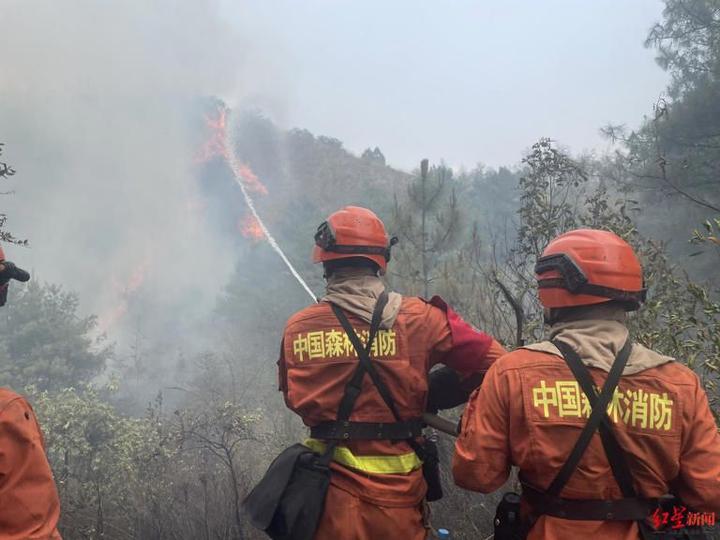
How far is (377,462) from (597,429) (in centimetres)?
104

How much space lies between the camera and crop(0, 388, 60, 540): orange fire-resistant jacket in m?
1.70

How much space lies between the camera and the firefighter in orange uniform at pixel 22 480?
5.59 ft

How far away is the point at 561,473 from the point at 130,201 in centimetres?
3806

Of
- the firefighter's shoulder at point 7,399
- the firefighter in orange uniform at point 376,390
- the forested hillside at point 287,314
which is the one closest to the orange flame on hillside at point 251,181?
the forested hillside at point 287,314

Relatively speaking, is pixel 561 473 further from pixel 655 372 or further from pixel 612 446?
pixel 655 372

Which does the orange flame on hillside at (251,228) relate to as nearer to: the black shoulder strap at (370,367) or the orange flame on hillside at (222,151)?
the orange flame on hillside at (222,151)

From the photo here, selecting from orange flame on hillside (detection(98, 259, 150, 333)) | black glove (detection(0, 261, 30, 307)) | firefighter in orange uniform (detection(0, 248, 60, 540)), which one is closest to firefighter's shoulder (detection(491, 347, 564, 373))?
firefighter in orange uniform (detection(0, 248, 60, 540))

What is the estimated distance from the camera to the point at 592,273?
205 cm

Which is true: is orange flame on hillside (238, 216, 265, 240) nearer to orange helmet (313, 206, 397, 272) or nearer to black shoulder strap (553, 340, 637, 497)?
orange helmet (313, 206, 397, 272)

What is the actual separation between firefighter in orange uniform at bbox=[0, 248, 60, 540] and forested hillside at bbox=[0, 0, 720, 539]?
1.88 metres

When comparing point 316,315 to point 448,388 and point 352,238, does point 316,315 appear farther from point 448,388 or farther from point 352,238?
point 448,388

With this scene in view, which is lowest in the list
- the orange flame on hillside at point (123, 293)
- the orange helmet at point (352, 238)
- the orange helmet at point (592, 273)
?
the orange flame on hillside at point (123, 293)

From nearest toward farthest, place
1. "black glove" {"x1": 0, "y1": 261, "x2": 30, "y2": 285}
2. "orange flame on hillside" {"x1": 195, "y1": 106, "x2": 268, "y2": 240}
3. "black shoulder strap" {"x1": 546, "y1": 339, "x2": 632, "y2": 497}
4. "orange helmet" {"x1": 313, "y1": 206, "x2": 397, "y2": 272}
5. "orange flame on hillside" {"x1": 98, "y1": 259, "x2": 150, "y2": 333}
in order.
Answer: "black shoulder strap" {"x1": 546, "y1": 339, "x2": 632, "y2": 497} → "black glove" {"x1": 0, "y1": 261, "x2": 30, "y2": 285} → "orange helmet" {"x1": 313, "y1": 206, "x2": 397, "y2": 272} → "orange flame on hillside" {"x1": 98, "y1": 259, "x2": 150, "y2": 333} → "orange flame on hillside" {"x1": 195, "y1": 106, "x2": 268, "y2": 240}

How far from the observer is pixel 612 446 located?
1866mm
